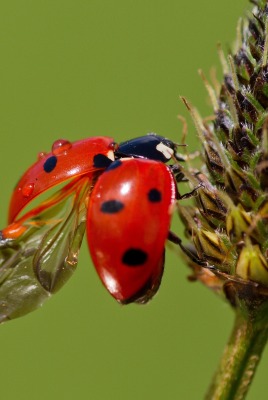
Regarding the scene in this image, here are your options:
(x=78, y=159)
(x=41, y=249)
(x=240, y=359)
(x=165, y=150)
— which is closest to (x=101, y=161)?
(x=78, y=159)

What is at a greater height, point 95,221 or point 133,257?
point 95,221

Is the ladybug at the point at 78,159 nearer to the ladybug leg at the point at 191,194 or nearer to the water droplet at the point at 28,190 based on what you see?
the water droplet at the point at 28,190

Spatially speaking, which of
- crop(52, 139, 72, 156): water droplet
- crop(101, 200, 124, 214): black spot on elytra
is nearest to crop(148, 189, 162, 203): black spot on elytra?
crop(101, 200, 124, 214): black spot on elytra

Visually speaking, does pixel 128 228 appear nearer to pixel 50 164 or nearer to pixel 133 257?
pixel 133 257

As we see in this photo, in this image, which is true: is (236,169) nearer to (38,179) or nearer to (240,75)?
(240,75)

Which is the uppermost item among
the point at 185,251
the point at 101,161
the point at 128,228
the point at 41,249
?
the point at 101,161

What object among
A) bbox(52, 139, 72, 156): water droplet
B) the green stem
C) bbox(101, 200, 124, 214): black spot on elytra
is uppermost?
bbox(52, 139, 72, 156): water droplet

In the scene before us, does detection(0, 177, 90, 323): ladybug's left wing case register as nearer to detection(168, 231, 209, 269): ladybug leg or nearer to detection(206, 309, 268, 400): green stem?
detection(168, 231, 209, 269): ladybug leg
